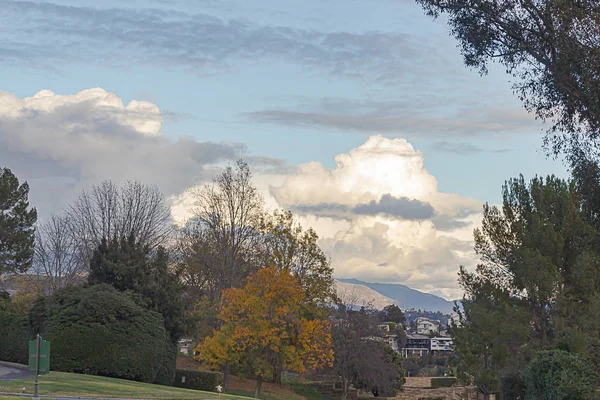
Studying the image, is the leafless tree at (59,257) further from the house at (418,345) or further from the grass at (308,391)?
the house at (418,345)

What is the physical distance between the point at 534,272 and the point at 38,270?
157ft

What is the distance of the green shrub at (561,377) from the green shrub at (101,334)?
751 inches

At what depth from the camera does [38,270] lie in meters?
69.3

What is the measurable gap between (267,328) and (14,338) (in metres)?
14.0

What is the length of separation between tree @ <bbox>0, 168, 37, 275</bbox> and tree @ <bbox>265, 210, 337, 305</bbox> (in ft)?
65.5

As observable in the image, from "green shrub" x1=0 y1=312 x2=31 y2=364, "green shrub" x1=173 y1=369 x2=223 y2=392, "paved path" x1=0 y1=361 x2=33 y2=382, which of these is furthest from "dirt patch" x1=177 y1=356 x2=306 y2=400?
"paved path" x1=0 y1=361 x2=33 y2=382

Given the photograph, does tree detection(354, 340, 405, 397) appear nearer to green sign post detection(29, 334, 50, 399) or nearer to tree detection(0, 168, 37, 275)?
tree detection(0, 168, 37, 275)

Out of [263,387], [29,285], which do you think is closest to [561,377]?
[263,387]

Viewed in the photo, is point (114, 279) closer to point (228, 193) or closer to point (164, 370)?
point (164, 370)

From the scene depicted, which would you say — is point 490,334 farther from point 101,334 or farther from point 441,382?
point 441,382

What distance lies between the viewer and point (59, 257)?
6688 centimetres

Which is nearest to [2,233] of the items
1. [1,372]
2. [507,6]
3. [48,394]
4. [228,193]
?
[228,193]

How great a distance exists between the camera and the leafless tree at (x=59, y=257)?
219 ft

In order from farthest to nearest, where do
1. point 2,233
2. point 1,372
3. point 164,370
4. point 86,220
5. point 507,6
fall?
point 86,220
point 2,233
point 164,370
point 1,372
point 507,6
